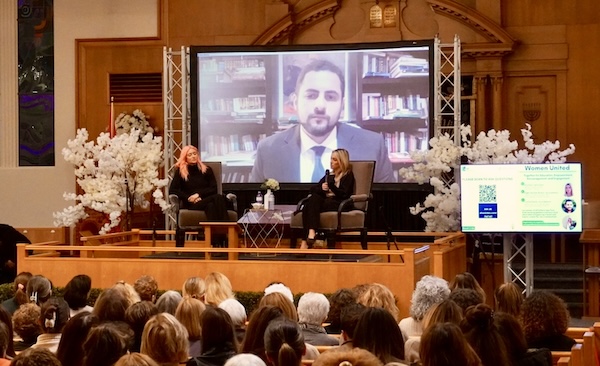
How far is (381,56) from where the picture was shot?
1238 centimetres

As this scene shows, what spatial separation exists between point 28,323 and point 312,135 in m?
7.29

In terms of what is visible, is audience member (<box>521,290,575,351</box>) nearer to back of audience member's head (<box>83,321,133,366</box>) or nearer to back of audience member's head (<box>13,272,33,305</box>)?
back of audience member's head (<box>83,321,133,366</box>)

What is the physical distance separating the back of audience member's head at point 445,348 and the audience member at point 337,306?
2201 millimetres

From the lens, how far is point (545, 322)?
510cm

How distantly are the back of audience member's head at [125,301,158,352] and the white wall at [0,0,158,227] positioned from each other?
960 cm

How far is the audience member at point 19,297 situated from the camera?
23.1 feet

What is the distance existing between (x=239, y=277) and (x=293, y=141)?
3738 mm

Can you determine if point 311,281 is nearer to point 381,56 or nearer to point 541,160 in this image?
point 541,160

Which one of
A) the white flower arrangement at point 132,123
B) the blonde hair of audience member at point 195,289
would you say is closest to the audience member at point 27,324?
the blonde hair of audience member at point 195,289

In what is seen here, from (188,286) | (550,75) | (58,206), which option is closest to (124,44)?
(58,206)

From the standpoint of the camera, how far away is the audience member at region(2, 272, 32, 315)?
7.05 m

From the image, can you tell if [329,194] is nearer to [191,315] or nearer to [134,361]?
[191,315]

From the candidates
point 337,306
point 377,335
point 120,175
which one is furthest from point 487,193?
point 377,335

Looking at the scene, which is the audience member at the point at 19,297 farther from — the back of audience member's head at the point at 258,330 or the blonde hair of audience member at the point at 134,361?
the blonde hair of audience member at the point at 134,361
